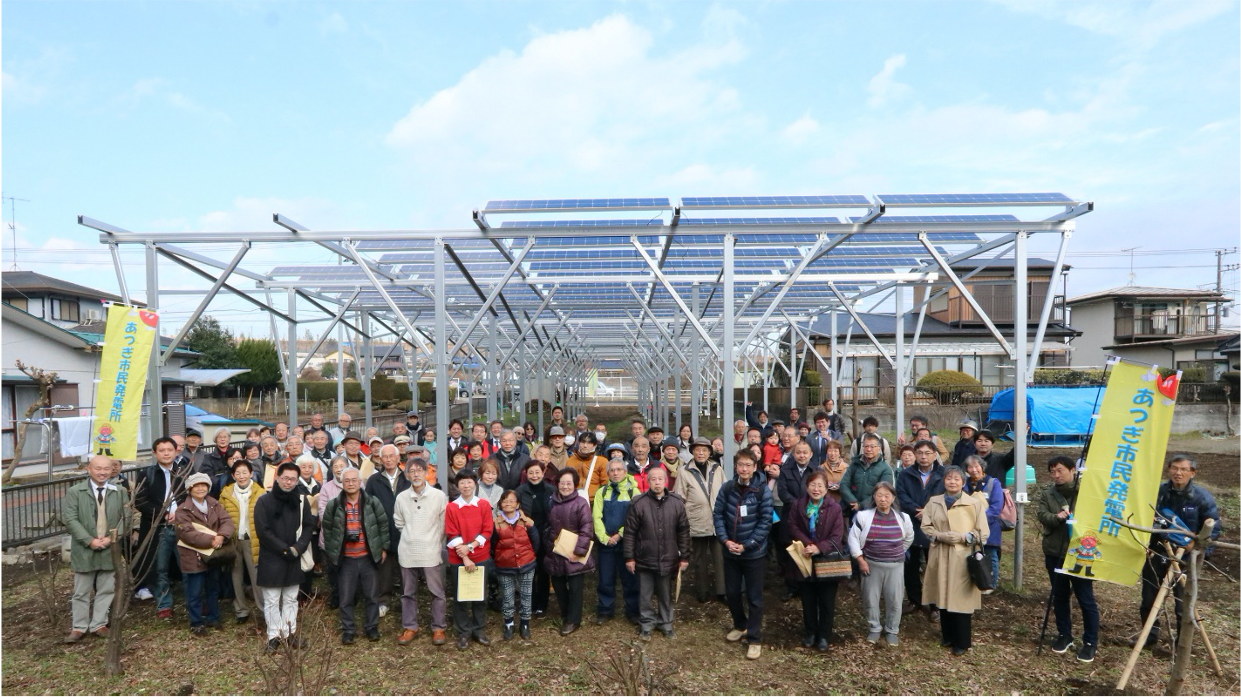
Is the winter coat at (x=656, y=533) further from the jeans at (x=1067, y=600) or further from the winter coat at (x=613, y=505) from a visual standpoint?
the jeans at (x=1067, y=600)

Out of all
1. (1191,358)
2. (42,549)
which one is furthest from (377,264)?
(1191,358)

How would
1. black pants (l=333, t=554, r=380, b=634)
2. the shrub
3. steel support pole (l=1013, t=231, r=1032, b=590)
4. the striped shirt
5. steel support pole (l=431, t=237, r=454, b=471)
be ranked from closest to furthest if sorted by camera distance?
the striped shirt, black pants (l=333, t=554, r=380, b=634), steel support pole (l=1013, t=231, r=1032, b=590), steel support pole (l=431, t=237, r=454, b=471), the shrub

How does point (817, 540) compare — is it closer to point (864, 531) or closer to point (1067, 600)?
point (864, 531)

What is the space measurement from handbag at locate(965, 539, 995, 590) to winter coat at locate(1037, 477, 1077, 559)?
0.54 meters

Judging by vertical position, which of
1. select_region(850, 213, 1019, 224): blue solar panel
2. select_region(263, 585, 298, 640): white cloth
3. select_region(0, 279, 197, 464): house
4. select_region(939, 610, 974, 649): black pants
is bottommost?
select_region(939, 610, 974, 649): black pants

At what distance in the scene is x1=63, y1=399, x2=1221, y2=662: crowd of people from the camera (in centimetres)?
512

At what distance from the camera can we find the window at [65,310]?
21.7 m

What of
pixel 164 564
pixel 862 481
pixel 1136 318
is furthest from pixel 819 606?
pixel 1136 318

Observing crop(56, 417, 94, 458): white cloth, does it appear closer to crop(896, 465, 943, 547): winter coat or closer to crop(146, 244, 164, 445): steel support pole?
crop(146, 244, 164, 445): steel support pole

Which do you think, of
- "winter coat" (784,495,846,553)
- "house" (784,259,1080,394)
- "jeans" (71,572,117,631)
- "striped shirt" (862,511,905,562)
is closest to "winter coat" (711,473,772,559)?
"winter coat" (784,495,846,553)

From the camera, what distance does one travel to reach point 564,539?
18.3 ft

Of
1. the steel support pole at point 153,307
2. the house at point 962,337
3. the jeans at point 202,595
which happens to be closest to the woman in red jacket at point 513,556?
the jeans at point 202,595

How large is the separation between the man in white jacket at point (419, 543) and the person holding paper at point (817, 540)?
2788mm

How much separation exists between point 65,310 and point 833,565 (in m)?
26.3
